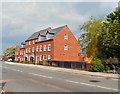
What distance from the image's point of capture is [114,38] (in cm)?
3528

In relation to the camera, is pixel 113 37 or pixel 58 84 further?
pixel 113 37

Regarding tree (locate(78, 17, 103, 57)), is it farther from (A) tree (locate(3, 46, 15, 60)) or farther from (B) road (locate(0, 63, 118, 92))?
(A) tree (locate(3, 46, 15, 60))

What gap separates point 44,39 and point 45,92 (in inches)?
2115

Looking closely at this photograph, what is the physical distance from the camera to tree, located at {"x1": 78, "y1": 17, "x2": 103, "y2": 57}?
4833cm

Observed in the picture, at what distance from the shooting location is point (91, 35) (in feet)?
161

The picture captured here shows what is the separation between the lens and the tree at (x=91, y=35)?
4833 cm

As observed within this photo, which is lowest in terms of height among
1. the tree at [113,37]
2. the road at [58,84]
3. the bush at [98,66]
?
the road at [58,84]

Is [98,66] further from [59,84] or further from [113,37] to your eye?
[59,84]

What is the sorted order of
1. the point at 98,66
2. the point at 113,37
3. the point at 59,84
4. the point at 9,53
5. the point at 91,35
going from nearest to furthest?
1. the point at 59,84
2. the point at 98,66
3. the point at 113,37
4. the point at 91,35
5. the point at 9,53

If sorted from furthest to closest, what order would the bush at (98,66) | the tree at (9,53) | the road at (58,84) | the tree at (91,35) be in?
the tree at (9,53) < the tree at (91,35) < the bush at (98,66) < the road at (58,84)

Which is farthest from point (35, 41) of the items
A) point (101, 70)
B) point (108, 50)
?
point (101, 70)

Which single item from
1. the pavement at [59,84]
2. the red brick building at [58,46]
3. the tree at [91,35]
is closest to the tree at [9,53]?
the red brick building at [58,46]

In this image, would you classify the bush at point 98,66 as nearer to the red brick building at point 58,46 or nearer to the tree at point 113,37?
the tree at point 113,37

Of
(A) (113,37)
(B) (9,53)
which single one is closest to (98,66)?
(A) (113,37)
